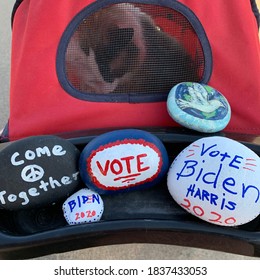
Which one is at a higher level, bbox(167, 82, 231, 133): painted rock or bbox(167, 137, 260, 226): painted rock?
bbox(167, 82, 231, 133): painted rock

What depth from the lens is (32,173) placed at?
539mm

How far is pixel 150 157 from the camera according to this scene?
551 millimetres

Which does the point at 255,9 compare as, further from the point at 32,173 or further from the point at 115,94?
the point at 32,173

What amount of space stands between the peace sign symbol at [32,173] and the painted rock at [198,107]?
203 millimetres

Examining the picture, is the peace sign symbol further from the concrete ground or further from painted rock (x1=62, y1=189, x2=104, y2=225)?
the concrete ground

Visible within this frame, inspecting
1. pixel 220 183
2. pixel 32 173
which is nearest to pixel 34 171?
pixel 32 173

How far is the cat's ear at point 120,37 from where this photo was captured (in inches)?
26.2

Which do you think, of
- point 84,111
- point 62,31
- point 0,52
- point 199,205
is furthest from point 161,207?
point 0,52

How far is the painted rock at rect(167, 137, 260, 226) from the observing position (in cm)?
51

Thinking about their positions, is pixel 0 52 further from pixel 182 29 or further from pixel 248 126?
pixel 248 126

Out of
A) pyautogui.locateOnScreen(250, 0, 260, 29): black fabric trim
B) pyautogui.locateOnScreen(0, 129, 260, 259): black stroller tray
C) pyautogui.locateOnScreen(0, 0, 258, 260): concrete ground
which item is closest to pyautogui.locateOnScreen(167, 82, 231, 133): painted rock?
A: pyautogui.locateOnScreen(0, 129, 260, 259): black stroller tray

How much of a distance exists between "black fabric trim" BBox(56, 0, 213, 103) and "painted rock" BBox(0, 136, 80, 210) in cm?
12

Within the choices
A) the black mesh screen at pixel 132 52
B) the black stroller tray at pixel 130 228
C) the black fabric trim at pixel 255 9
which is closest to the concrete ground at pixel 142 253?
the black stroller tray at pixel 130 228

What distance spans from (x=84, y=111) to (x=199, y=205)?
0.77ft
